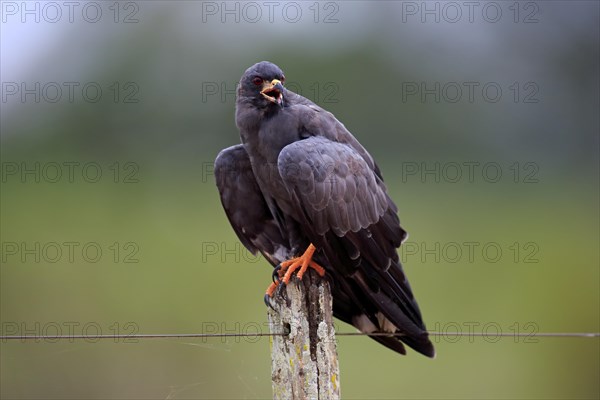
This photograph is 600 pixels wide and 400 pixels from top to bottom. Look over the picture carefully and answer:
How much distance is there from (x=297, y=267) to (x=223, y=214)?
24.6ft

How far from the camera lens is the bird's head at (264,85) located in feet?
17.8

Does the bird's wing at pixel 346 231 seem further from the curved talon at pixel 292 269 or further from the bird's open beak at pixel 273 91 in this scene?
the bird's open beak at pixel 273 91

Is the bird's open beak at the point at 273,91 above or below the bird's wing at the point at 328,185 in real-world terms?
above

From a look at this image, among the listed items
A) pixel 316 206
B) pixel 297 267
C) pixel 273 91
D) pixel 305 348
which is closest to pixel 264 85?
pixel 273 91

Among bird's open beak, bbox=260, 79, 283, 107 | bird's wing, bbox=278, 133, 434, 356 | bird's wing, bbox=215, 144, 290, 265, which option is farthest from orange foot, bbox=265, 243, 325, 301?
bird's open beak, bbox=260, 79, 283, 107

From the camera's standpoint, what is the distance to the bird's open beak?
5408mm

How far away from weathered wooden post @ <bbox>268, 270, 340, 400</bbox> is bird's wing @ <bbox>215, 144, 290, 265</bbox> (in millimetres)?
1510

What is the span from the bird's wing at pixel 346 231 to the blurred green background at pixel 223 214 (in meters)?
1.94

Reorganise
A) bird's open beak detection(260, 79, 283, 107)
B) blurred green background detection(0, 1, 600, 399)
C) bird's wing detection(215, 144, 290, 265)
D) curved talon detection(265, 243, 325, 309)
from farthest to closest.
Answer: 1. blurred green background detection(0, 1, 600, 399)
2. bird's wing detection(215, 144, 290, 265)
3. bird's open beak detection(260, 79, 283, 107)
4. curved talon detection(265, 243, 325, 309)

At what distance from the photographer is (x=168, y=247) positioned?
12.8 metres

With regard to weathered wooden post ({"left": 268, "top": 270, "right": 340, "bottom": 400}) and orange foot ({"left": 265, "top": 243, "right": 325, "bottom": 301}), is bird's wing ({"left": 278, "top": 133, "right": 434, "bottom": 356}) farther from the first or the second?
weathered wooden post ({"left": 268, "top": 270, "right": 340, "bottom": 400})

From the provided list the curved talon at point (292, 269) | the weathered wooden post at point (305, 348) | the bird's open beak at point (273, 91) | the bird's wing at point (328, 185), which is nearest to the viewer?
the weathered wooden post at point (305, 348)

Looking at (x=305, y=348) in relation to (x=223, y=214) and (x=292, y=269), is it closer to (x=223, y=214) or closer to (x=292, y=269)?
(x=292, y=269)

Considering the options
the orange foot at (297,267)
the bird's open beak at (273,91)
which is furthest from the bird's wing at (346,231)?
the bird's open beak at (273,91)
